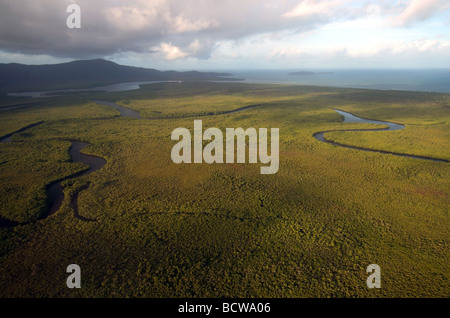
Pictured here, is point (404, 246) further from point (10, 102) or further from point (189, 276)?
point (10, 102)

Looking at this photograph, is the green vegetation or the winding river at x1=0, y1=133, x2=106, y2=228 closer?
the green vegetation

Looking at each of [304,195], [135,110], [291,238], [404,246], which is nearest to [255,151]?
[304,195]

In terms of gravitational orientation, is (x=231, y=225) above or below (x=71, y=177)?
below

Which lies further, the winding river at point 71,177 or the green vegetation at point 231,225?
the winding river at point 71,177

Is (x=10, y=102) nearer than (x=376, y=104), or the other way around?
(x=376, y=104)

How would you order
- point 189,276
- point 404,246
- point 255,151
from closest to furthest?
point 189,276 → point 404,246 → point 255,151

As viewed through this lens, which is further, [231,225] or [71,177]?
[71,177]
